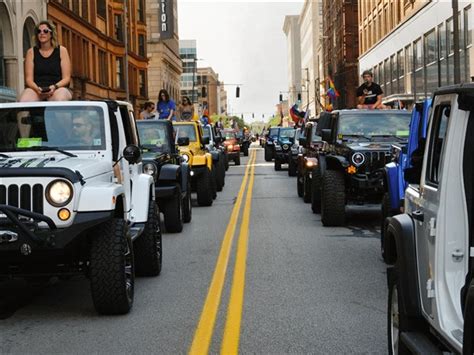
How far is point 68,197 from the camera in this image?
6953 millimetres

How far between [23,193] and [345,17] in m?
81.3

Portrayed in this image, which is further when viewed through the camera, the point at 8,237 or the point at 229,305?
the point at 229,305

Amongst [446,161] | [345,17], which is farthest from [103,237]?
[345,17]

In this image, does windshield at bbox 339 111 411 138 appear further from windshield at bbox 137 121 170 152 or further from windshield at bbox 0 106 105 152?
windshield at bbox 0 106 105 152

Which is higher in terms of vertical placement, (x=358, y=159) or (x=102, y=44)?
(x=102, y=44)

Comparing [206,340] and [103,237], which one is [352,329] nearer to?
[206,340]

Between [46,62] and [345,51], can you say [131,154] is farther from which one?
[345,51]

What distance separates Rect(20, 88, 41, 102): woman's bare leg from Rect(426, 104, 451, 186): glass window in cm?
544

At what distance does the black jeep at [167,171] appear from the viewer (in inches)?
515

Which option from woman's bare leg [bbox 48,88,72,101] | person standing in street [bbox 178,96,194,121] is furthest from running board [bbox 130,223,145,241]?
person standing in street [bbox 178,96,194,121]

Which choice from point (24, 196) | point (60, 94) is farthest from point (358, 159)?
point (24, 196)

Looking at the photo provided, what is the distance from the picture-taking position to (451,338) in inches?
163

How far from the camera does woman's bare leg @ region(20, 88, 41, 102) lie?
9359mm

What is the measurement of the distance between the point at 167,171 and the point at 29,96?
4.08 metres
